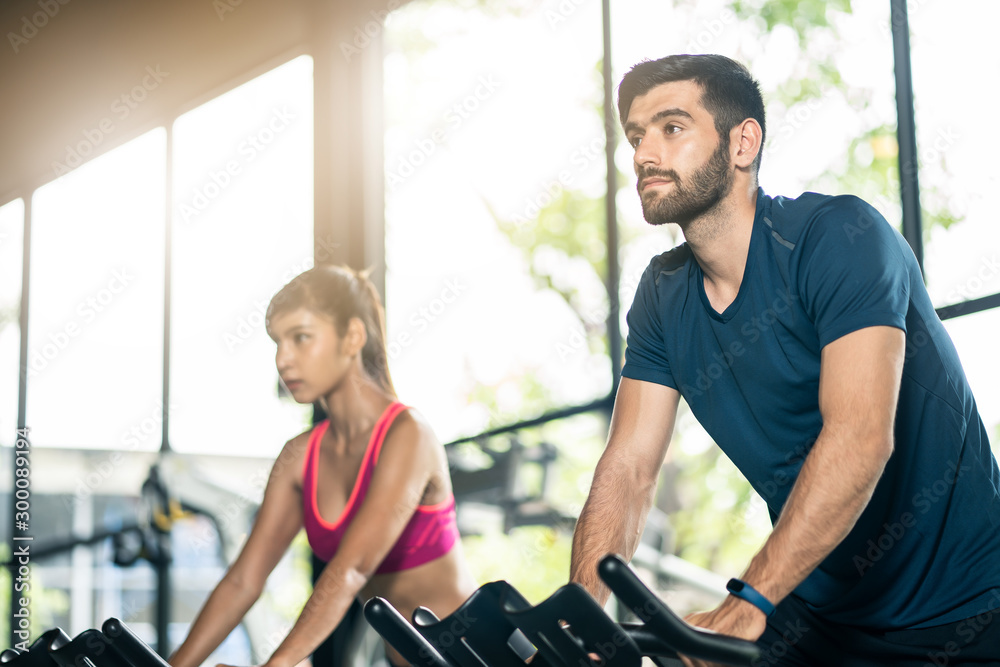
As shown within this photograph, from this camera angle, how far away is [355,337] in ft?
8.77

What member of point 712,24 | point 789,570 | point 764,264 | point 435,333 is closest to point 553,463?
point 435,333

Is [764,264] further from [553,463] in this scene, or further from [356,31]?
[356,31]
